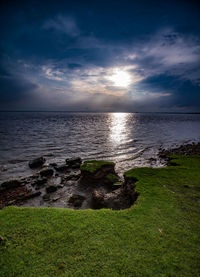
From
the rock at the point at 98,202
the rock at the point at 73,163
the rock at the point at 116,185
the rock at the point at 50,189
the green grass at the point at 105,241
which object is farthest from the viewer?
the rock at the point at 73,163

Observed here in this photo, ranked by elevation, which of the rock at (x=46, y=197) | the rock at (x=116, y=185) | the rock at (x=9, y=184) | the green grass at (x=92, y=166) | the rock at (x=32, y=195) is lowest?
the rock at (x=46, y=197)

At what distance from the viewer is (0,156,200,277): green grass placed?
433cm

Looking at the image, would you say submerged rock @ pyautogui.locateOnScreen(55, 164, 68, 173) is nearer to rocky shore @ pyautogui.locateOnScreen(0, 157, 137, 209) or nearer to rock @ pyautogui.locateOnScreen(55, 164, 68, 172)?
rock @ pyautogui.locateOnScreen(55, 164, 68, 172)

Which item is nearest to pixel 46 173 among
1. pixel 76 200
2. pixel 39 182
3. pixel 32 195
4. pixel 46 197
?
pixel 39 182

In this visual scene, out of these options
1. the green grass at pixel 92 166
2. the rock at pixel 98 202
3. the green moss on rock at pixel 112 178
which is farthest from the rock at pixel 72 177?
the rock at pixel 98 202

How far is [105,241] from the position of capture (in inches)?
205

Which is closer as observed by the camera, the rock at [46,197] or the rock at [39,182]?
the rock at [46,197]

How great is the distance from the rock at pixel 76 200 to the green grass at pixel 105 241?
3.78m

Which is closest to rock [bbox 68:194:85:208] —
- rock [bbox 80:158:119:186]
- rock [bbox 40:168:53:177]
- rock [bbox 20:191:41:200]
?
rock [bbox 80:158:119:186]

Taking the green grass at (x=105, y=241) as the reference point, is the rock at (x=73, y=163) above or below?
below

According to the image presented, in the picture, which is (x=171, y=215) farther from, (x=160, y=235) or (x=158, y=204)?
(x=160, y=235)

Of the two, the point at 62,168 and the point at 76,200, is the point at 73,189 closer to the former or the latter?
the point at 76,200

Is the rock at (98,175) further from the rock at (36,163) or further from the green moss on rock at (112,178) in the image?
the rock at (36,163)

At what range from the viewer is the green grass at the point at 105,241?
14.2 feet
